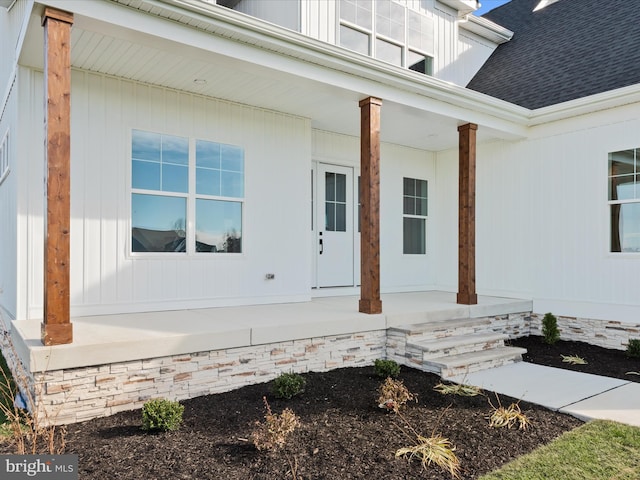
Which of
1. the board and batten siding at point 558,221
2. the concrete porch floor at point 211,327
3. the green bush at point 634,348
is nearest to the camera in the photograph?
the concrete porch floor at point 211,327

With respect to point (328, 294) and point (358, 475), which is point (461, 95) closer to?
point (328, 294)

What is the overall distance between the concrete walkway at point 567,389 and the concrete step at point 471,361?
68mm

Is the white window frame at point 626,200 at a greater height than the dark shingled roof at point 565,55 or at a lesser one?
lesser

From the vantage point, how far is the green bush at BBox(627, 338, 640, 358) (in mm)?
5906

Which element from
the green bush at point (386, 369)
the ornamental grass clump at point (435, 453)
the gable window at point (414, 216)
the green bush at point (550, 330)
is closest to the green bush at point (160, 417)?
the ornamental grass clump at point (435, 453)

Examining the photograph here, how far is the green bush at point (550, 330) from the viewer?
6.70 m

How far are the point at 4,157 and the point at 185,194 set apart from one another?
2471 mm

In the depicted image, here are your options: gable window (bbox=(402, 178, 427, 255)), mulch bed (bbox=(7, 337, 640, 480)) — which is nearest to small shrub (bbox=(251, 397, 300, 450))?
mulch bed (bbox=(7, 337, 640, 480))

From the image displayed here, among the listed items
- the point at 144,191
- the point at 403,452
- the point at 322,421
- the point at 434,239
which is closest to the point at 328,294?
the point at 434,239

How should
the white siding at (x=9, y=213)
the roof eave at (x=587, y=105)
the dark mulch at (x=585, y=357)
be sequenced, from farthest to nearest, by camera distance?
1. the roof eave at (x=587, y=105)
2. the dark mulch at (x=585, y=357)
3. the white siding at (x=9, y=213)

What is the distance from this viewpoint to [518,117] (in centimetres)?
712

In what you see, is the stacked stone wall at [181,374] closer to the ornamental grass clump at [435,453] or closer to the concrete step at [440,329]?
the concrete step at [440,329]

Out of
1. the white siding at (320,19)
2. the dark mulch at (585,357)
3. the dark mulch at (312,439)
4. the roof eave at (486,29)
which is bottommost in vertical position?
the dark mulch at (585,357)

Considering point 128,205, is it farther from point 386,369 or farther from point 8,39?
point 386,369
